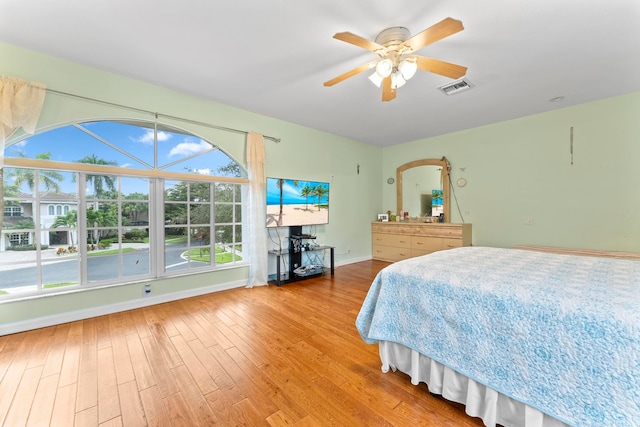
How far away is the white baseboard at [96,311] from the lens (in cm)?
239

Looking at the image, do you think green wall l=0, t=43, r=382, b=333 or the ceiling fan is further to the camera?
green wall l=0, t=43, r=382, b=333

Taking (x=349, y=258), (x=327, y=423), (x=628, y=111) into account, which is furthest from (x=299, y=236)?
(x=628, y=111)

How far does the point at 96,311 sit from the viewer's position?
2.75 meters

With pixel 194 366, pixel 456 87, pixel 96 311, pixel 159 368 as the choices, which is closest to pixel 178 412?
pixel 194 366

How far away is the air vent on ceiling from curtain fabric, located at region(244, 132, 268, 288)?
104 inches

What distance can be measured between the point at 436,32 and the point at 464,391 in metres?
2.31

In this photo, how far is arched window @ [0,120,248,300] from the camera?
2.59 metres

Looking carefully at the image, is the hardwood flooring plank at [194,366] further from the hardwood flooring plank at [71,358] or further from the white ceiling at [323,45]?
the white ceiling at [323,45]

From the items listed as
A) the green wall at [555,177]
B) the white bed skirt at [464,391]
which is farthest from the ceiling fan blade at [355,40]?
the green wall at [555,177]

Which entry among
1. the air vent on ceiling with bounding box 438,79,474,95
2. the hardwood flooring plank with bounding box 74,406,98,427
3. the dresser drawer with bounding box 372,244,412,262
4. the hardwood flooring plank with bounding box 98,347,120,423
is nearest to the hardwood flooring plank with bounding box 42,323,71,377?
the hardwood flooring plank with bounding box 98,347,120,423

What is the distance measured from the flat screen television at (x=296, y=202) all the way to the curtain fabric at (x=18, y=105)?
2.56 meters

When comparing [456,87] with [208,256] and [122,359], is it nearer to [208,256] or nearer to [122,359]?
[208,256]

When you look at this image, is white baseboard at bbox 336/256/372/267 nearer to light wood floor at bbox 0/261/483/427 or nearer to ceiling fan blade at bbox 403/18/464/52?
light wood floor at bbox 0/261/483/427

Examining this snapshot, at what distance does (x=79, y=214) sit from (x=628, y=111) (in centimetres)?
685
